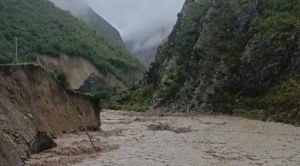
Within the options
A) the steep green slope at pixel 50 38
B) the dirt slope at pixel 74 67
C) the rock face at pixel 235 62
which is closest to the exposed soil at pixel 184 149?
the rock face at pixel 235 62

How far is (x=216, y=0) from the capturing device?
319 feet

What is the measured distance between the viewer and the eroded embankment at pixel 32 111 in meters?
24.7

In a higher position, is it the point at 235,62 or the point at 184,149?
the point at 235,62

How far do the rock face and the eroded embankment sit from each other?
93.0 ft

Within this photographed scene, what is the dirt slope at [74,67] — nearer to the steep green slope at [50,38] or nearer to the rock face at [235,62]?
the steep green slope at [50,38]

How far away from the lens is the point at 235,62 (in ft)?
253

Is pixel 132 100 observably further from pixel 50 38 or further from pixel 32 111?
pixel 32 111

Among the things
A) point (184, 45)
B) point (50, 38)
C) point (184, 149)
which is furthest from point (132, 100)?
point (184, 149)

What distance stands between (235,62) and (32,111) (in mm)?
50065

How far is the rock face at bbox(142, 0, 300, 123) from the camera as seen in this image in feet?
222

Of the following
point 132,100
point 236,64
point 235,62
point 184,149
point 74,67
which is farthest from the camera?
point 74,67

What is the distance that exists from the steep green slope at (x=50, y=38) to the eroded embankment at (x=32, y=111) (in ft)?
230

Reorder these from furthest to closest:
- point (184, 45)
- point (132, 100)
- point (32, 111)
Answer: point (132, 100), point (184, 45), point (32, 111)

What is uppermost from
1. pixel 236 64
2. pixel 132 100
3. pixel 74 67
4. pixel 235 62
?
pixel 74 67
